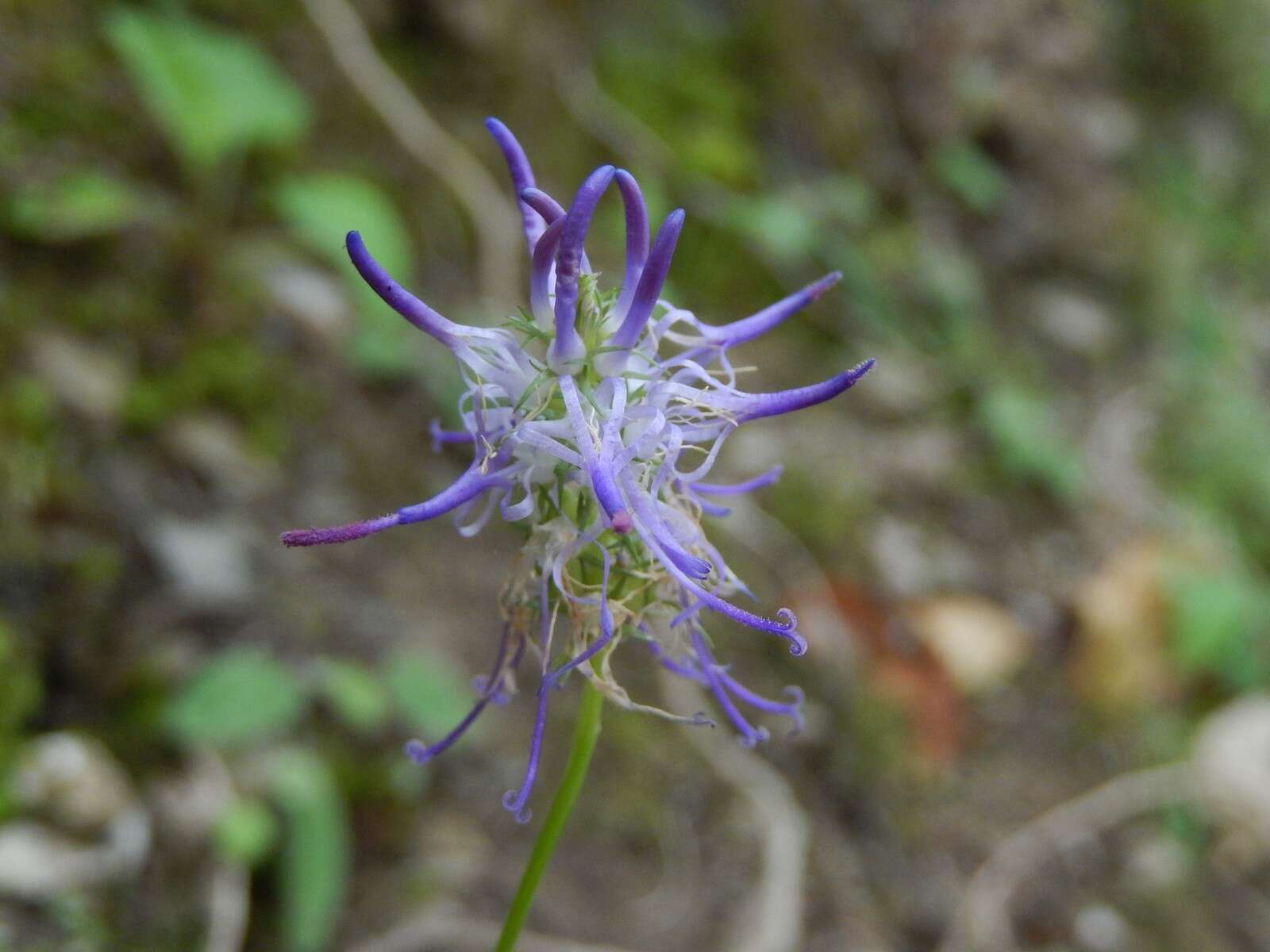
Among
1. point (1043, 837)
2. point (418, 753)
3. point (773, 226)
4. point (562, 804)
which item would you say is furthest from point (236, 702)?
point (773, 226)

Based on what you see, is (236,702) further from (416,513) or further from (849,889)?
(849,889)

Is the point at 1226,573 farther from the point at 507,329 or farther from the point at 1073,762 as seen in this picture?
the point at 507,329

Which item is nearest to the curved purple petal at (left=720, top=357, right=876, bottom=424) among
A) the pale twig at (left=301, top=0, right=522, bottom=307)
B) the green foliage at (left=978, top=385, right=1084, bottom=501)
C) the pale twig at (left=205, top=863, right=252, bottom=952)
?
the pale twig at (left=205, top=863, right=252, bottom=952)

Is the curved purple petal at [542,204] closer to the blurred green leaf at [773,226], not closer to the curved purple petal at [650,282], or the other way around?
the curved purple petal at [650,282]

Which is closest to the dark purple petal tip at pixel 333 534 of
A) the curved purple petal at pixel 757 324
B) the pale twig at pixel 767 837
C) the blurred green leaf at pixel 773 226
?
the curved purple petal at pixel 757 324

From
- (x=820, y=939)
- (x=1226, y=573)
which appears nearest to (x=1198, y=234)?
(x=1226, y=573)

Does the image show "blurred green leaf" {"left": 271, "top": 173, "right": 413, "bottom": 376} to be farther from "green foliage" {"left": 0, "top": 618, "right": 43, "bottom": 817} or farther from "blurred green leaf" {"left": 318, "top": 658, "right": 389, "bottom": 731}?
"green foliage" {"left": 0, "top": 618, "right": 43, "bottom": 817}
